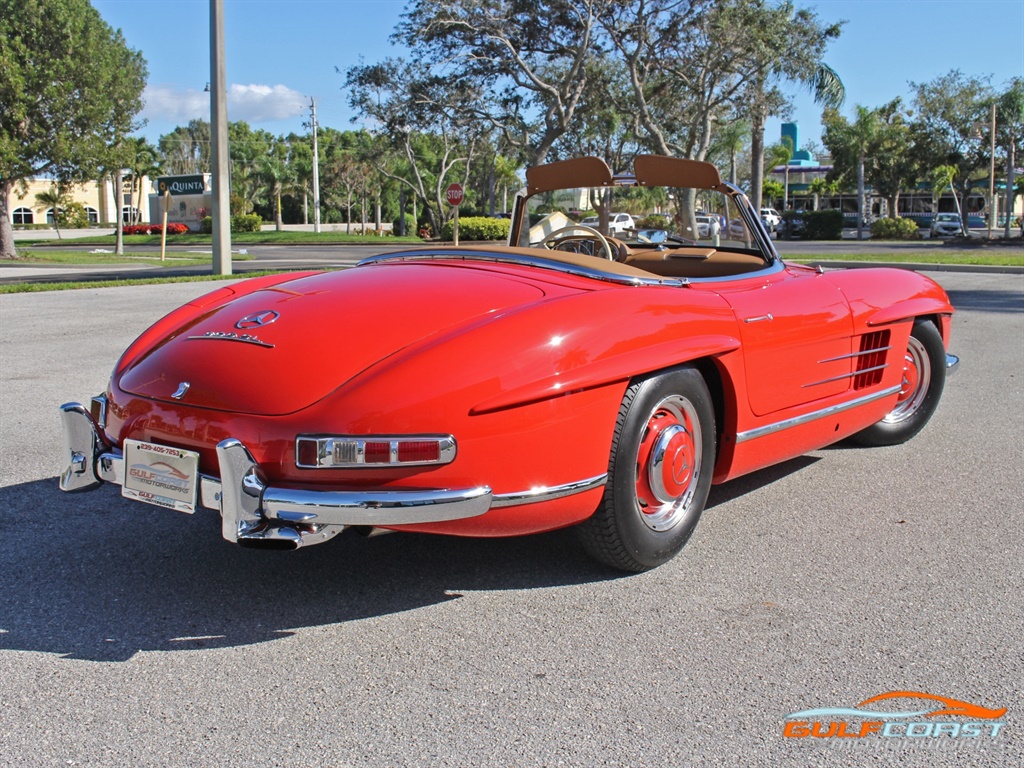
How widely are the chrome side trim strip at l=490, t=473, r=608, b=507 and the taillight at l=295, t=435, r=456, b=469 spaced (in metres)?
0.23

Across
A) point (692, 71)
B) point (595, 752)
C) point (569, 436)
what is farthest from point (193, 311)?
point (692, 71)

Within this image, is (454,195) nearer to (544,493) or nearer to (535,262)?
(535,262)

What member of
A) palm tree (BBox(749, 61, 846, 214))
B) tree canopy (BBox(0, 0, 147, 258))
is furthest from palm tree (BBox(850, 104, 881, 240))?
tree canopy (BBox(0, 0, 147, 258))

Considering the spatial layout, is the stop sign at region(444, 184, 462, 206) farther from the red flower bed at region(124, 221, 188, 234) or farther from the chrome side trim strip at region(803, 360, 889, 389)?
the red flower bed at region(124, 221, 188, 234)

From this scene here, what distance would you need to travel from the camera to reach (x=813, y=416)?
3.88 meters

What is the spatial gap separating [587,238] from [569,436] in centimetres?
193

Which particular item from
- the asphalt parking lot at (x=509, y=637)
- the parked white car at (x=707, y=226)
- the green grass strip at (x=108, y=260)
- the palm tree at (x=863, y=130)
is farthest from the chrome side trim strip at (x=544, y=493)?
the palm tree at (x=863, y=130)

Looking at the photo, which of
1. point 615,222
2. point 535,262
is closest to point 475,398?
point 535,262

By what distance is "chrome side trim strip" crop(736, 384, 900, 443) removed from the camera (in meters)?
3.55

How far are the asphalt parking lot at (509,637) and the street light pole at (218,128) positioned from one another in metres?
13.7

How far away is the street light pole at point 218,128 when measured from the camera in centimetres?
1670

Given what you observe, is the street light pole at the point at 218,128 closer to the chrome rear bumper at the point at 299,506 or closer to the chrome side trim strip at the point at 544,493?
the chrome rear bumper at the point at 299,506

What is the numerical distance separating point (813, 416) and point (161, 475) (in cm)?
245

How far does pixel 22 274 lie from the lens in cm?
2052
